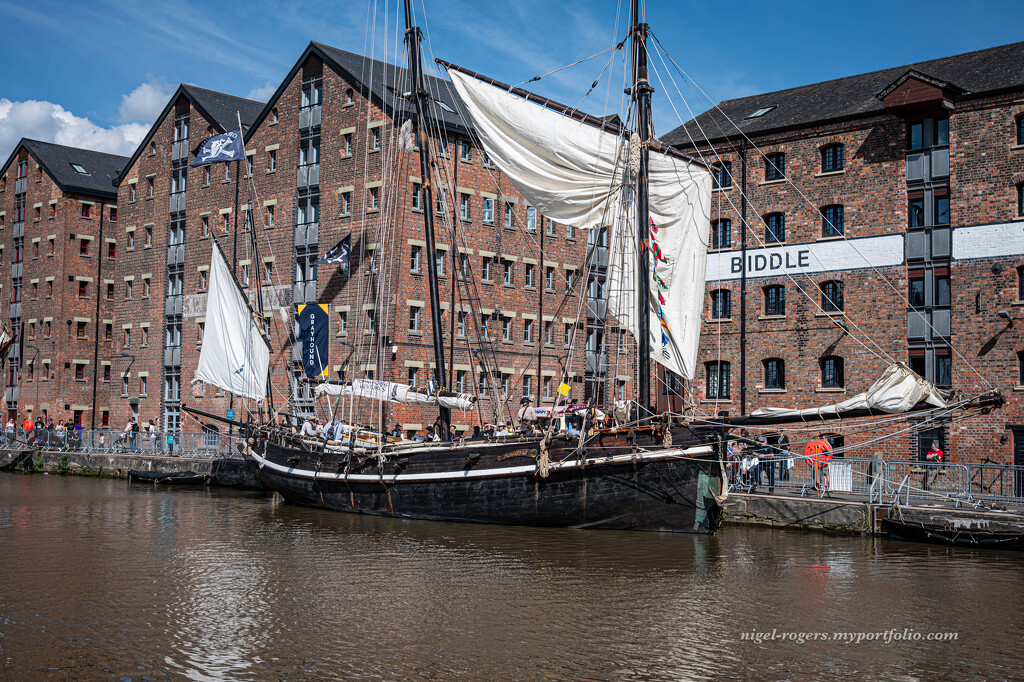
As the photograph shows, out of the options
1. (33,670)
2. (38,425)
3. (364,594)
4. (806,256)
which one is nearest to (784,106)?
(806,256)

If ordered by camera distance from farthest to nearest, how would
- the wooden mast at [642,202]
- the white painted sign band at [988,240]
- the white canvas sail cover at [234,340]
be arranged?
1. the white canvas sail cover at [234,340]
2. the white painted sign band at [988,240]
3. the wooden mast at [642,202]

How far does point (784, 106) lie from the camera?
4078cm

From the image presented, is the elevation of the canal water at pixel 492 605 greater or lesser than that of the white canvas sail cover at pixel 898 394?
Answer: lesser

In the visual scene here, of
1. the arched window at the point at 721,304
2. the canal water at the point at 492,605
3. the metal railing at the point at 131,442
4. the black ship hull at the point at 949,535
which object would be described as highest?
the arched window at the point at 721,304

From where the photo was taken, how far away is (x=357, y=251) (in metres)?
45.7

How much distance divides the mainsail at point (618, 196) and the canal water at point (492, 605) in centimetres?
618

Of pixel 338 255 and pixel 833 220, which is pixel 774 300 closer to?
pixel 833 220

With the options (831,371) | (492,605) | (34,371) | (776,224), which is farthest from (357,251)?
(34,371)

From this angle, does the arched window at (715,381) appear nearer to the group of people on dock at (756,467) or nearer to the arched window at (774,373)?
the arched window at (774,373)

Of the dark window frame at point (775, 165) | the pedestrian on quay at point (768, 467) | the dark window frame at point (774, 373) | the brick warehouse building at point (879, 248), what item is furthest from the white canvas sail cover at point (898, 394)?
the dark window frame at point (775, 165)

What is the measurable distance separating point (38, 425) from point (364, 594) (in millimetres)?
54684

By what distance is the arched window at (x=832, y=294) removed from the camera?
36812mm

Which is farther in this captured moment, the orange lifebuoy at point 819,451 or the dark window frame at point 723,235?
the dark window frame at point 723,235

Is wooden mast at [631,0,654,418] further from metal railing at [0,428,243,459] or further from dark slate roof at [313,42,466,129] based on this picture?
metal railing at [0,428,243,459]
